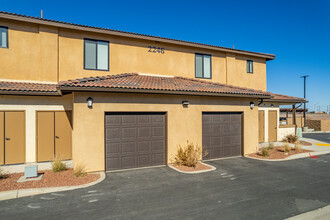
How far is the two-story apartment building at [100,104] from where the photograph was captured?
875cm

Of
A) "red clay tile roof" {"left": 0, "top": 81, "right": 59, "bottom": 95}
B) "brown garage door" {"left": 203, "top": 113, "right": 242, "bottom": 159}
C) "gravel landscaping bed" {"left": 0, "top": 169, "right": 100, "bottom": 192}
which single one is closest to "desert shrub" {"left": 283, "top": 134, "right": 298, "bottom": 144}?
"brown garage door" {"left": 203, "top": 113, "right": 242, "bottom": 159}

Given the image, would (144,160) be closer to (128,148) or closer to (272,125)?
(128,148)

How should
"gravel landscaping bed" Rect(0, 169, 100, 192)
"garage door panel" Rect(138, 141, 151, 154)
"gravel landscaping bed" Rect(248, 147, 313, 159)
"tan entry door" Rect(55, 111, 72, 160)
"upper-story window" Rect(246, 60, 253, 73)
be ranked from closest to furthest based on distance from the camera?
1. "gravel landscaping bed" Rect(0, 169, 100, 192)
2. "garage door panel" Rect(138, 141, 151, 154)
3. "tan entry door" Rect(55, 111, 72, 160)
4. "gravel landscaping bed" Rect(248, 147, 313, 159)
5. "upper-story window" Rect(246, 60, 253, 73)

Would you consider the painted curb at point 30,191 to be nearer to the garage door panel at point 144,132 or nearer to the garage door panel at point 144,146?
the garage door panel at point 144,146

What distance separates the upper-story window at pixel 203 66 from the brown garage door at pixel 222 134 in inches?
182

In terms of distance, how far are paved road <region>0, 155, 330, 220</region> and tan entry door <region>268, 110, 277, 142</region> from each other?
25.0ft

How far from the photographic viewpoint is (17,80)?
10602 mm

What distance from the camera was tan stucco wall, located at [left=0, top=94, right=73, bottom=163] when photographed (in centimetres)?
975

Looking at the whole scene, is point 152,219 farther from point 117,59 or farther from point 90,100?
point 117,59

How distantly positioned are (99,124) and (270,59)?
16.1m

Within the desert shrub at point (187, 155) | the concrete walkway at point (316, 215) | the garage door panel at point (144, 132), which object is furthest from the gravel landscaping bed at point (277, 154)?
Result: the garage door panel at point (144, 132)

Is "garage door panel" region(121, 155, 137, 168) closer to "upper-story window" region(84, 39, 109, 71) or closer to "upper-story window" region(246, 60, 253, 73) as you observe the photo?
"upper-story window" region(84, 39, 109, 71)

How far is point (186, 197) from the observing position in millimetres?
6238

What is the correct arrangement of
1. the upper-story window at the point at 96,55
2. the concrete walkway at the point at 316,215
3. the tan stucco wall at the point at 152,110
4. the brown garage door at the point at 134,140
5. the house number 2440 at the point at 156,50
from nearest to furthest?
1. the concrete walkway at the point at 316,215
2. the tan stucco wall at the point at 152,110
3. the brown garage door at the point at 134,140
4. the upper-story window at the point at 96,55
5. the house number 2440 at the point at 156,50
